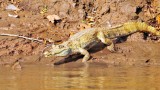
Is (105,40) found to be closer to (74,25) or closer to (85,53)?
(85,53)

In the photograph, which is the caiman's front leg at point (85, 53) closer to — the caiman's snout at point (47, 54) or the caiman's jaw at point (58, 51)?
the caiman's jaw at point (58, 51)

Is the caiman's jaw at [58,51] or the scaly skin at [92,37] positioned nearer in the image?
the caiman's jaw at [58,51]

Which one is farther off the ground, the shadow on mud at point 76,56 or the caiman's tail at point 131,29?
the caiman's tail at point 131,29

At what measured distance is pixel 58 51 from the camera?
8953mm

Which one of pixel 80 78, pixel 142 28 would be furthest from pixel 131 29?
pixel 80 78

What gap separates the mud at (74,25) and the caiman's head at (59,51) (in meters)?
0.14

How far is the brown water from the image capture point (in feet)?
21.2

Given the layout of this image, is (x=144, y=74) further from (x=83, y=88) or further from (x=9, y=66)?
(x=9, y=66)

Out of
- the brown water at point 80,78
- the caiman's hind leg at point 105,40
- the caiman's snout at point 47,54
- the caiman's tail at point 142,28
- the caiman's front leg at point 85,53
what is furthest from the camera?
the caiman's tail at point 142,28

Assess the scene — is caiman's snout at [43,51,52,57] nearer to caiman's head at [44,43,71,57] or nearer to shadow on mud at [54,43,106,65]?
caiman's head at [44,43,71,57]

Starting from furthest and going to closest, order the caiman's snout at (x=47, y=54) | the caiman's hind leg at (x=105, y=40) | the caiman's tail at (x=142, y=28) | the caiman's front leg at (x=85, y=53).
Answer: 1. the caiman's tail at (x=142, y=28)
2. the caiman's hind leg at (x=105, y=40)
3. the caiman's front leg at (x=85, y=53)
4. the caiman's snout at (x=47, y=54)

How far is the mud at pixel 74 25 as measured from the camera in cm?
901

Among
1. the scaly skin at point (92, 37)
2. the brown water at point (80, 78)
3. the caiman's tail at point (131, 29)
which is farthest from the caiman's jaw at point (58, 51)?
the caiman's tail at point (131, 29)

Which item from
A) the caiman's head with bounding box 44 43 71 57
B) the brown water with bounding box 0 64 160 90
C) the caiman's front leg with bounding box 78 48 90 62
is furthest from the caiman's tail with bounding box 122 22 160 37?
the brown water with bounding box 0 64 160 90
